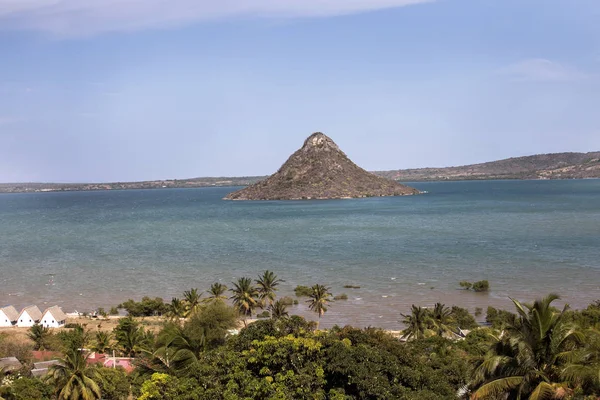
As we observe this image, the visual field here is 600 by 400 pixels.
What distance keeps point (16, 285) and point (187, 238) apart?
47483mm

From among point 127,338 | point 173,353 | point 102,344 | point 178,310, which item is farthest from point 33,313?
point 173,353

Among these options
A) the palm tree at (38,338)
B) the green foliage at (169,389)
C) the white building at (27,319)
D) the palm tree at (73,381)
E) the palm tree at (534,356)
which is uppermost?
the palm tree at (534,356)

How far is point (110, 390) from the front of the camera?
2545 centimetres

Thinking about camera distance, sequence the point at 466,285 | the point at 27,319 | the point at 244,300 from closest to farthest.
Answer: the point at 244,300 → the point at 27,319 → the point at 466,285

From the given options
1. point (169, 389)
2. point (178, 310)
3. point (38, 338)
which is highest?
point (169, 389)

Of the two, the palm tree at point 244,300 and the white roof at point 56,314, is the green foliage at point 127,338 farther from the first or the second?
the white roof at point 56,314

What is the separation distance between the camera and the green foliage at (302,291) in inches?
2379

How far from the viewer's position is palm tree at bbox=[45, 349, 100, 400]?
22.3 metres

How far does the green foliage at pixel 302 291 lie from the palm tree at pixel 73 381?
38.5m

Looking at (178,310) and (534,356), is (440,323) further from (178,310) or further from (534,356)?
(534,356)

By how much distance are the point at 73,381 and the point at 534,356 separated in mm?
18547

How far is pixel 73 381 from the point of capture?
22.5m

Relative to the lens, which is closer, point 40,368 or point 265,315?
point 40,368

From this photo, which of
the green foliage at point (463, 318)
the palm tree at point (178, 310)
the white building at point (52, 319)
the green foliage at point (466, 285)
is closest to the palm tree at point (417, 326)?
the green foliage at point (463, 318)
